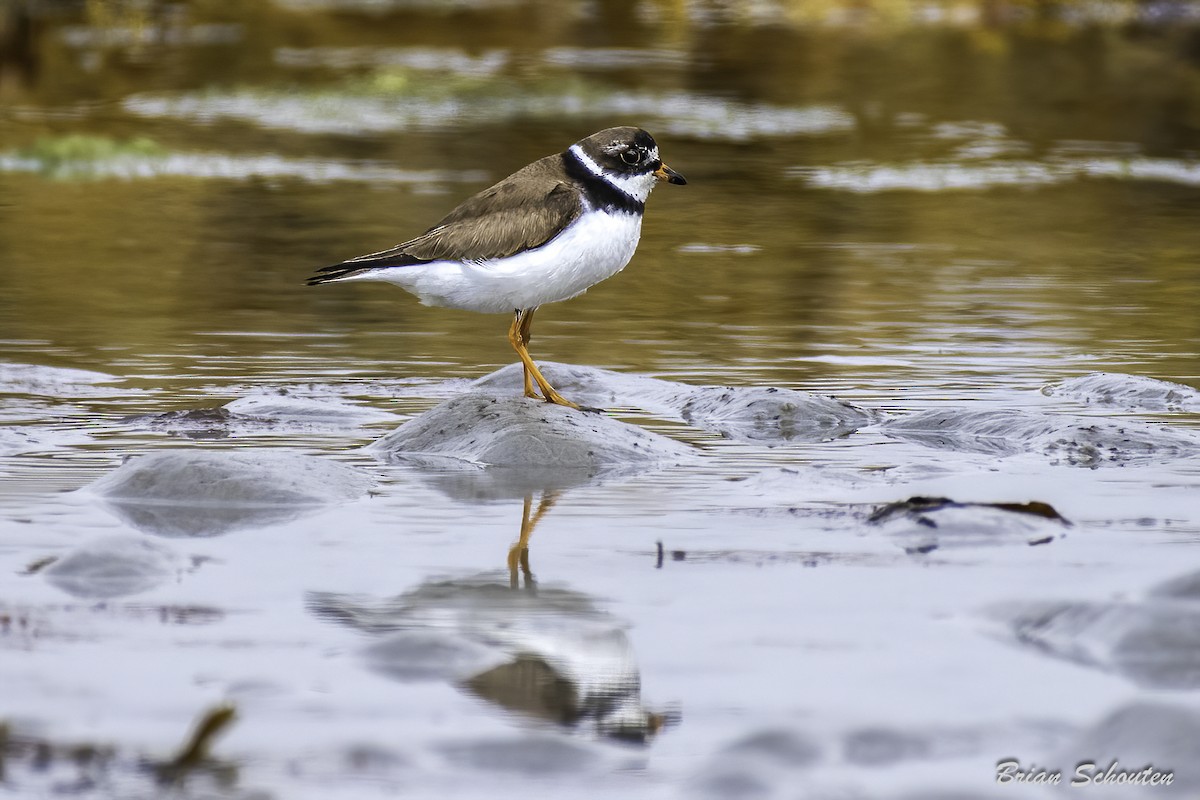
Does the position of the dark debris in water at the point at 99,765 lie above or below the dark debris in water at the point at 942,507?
above

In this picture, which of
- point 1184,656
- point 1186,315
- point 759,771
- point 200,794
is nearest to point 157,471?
point 200,794

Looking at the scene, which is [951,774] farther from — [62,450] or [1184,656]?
[62,450]

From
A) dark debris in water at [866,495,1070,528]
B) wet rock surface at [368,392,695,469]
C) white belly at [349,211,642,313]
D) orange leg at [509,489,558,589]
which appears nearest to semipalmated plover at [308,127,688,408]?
white belly at [349,211,642,313]

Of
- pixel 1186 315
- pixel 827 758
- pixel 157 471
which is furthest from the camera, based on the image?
pixel 1186 315

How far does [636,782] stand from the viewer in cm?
372

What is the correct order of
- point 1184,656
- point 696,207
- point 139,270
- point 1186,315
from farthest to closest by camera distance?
point 696,207 → point 139,270 → point 1186,315 → point 1184,656

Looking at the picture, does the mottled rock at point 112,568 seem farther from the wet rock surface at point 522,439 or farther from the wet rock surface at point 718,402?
the wet rock surface at point 718,402

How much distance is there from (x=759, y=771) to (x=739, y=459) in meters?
3.15

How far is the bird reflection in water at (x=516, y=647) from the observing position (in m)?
4.12

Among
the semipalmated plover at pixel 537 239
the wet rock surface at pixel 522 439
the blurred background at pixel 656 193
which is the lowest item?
the blurred background at pixel 656 193

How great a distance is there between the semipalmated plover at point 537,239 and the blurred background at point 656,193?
1.15 m

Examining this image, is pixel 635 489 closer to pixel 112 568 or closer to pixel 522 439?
pixel 522 439

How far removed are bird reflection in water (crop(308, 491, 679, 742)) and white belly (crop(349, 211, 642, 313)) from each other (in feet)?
7.42
